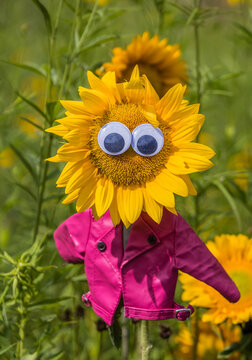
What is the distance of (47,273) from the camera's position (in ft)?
2.79

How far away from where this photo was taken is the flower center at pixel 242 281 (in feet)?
2.74

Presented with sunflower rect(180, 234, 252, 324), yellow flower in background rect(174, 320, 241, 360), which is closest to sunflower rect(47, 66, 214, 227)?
sunflower rect(180, 234, 252, 324)

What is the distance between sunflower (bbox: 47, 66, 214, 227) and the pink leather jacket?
0.26 feet

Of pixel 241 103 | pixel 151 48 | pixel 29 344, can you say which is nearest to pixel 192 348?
pixel 29 344

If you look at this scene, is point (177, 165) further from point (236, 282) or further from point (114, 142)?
point (236, 282)

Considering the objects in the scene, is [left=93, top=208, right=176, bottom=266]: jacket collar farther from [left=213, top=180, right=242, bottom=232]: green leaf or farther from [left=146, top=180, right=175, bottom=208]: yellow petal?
[left=213, top=180, right=242, bottom=232]: green leaf

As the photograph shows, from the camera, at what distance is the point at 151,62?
0.88m

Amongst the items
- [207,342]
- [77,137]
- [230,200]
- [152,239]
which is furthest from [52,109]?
[207,342]

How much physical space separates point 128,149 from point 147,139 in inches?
1.8

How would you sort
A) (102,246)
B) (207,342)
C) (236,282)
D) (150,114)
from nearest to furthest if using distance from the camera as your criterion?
1. (150,114)
2. (102,246)
3. (236,282)
4. (207,342)

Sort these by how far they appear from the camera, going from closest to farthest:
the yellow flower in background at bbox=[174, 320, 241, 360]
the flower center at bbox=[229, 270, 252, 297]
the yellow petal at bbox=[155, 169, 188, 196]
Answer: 1. the yellow petal at bbox=[155, 169, 188, 196]
2. the flower center at bbox=[229, 270, 252, 297]
3. the yellow flower in background at bbox=[174, 320, 241, 360]

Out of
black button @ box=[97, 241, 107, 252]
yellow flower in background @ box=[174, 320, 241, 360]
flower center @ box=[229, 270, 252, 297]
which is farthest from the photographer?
yellow flower in background @ box=[174, 320, 241, 360]

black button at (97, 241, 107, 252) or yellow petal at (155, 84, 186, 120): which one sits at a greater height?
yellow petal at (155, 84, 186, 120)

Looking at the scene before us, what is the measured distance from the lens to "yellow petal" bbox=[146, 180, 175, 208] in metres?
0.61
